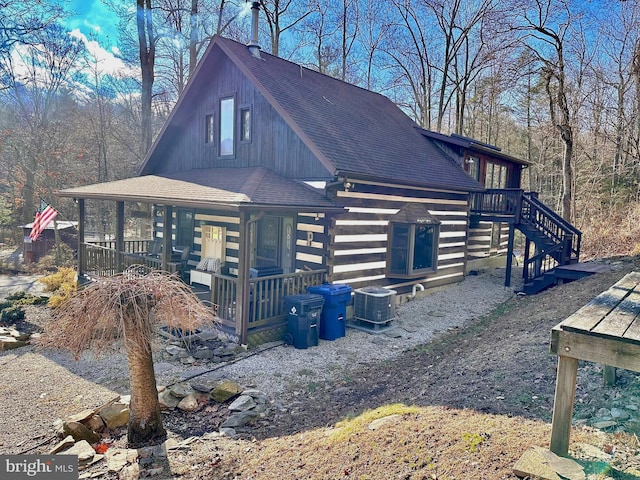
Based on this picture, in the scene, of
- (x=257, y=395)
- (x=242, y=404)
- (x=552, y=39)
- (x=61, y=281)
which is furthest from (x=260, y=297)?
(x=552, y=39)

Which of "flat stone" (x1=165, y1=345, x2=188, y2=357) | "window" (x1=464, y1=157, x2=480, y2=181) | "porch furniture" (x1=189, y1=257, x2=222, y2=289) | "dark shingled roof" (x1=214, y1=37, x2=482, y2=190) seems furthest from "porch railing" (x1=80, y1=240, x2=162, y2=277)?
"window" (x1=464, y1=157, x2=480, y2=181)

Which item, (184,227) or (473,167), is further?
(473,167)

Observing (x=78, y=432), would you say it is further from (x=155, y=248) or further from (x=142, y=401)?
(x=155, y=248)

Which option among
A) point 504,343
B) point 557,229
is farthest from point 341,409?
point 557,229

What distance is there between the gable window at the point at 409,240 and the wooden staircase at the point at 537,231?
10.9 feet

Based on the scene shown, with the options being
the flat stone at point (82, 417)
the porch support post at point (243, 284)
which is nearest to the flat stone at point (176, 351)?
the porch support post at point (243, 284)

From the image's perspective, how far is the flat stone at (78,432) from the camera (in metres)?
4.96

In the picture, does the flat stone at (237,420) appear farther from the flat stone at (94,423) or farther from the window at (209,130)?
the window at (209,130)

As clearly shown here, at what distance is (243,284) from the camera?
807 cm

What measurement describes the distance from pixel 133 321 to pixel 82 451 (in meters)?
1.46

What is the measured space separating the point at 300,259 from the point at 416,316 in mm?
3328

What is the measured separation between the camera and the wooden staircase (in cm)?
1284

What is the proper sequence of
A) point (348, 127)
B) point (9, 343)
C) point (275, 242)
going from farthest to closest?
point (348, 127)
point (275, 242)
point (9, 343)

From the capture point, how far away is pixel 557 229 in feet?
44.9
